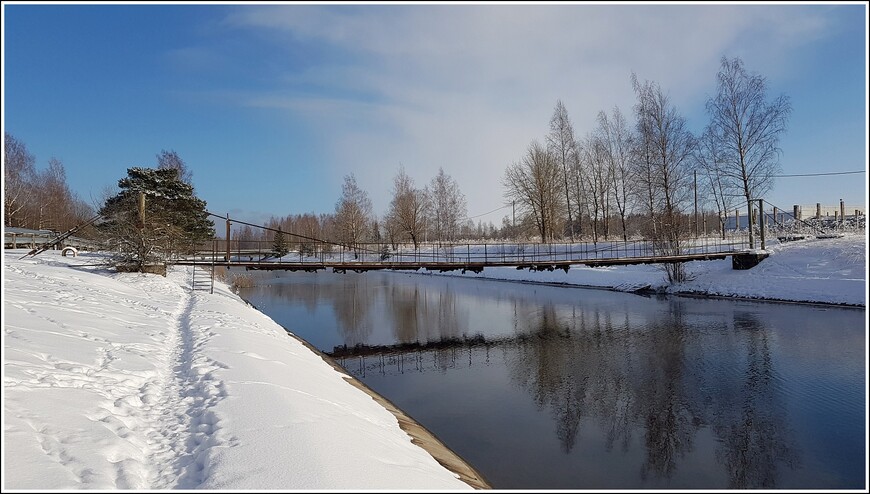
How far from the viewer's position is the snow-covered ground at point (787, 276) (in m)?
21.1

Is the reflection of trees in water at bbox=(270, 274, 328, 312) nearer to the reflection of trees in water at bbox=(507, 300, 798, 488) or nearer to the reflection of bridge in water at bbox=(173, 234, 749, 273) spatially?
the reflection of bridge in water at bbox=(173, 234, 749, 273)

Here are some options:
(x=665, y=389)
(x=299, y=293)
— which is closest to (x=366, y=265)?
(x=299, y=293)

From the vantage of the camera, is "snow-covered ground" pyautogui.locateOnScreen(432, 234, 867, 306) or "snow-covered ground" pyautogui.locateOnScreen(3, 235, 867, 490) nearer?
"snow-covered ground" pyautogui.locateOnScreen(3, 235, 867, 490)

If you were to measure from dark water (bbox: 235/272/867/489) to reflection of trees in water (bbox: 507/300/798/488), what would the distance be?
4cm

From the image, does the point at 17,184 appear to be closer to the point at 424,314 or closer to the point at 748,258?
the point at 424,314

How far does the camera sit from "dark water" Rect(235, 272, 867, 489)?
688 cm

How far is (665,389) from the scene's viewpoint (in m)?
10.1

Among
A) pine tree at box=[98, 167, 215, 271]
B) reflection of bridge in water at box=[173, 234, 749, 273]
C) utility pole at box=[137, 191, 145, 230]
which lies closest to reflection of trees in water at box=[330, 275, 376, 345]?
reflection of bridge in water at box=[173, 234, 749, 273]

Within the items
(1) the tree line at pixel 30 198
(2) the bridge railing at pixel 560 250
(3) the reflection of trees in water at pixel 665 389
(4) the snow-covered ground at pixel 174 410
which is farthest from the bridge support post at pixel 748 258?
(1) the tree line at pixel 30 198

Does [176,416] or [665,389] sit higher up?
[176,416]

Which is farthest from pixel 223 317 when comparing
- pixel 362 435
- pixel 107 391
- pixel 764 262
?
pixel 764 262

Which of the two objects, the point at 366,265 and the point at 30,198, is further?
the point at 30,198

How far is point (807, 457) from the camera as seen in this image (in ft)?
23.1

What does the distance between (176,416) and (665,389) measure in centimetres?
970
